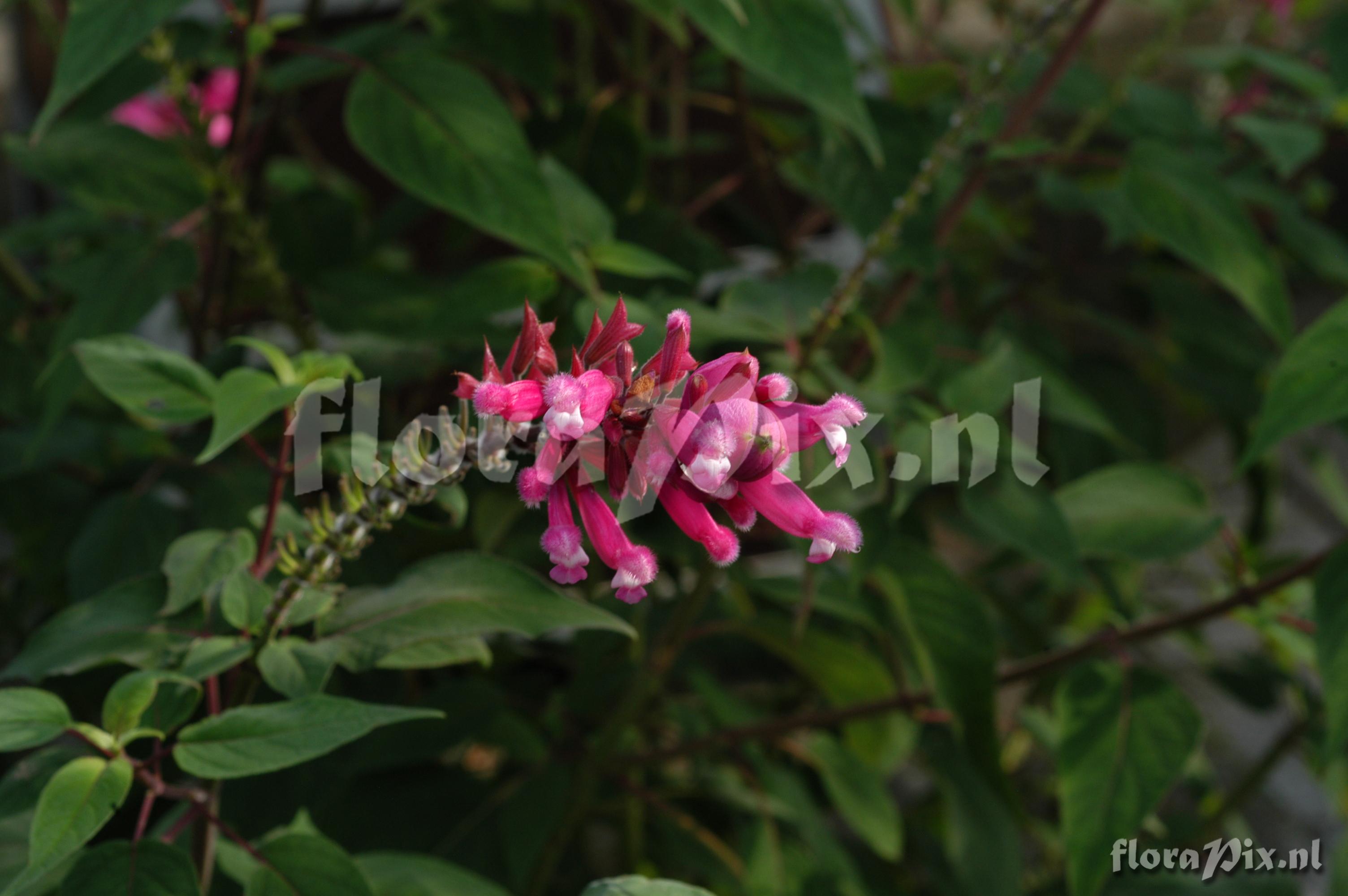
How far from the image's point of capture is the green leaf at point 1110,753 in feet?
2.15

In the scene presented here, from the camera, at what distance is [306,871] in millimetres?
475

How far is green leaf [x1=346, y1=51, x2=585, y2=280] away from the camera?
0.61 meters

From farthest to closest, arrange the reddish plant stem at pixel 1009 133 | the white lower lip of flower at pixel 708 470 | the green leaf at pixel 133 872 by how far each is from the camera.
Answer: the reddish plant stem at pixel 1009 133 → the green leaf at pixel 133 872 → the white lower lip of flower at pixel 708 470

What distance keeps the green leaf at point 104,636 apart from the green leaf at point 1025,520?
430 mm

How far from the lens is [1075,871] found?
0.65m

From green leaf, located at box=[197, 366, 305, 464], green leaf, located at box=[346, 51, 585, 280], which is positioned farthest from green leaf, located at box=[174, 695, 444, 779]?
green leaf, located at box=[346, 51, 585, 280]

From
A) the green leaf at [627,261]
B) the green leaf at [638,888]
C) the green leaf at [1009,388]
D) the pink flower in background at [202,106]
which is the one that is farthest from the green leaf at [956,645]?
the pink flower in background at [202,106]

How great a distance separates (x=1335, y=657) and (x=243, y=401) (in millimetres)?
574

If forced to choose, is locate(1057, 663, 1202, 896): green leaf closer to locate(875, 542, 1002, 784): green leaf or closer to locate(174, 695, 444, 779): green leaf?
locate(875, 542, 1002, 784): green leaf

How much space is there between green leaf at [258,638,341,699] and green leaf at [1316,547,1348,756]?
0.51 meters

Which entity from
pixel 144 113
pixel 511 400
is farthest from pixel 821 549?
pixel 144 113

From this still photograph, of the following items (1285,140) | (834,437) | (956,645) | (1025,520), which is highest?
(1285,140)

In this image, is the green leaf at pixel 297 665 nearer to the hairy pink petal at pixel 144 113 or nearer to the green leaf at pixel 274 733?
the green leaf at pixel 274 733

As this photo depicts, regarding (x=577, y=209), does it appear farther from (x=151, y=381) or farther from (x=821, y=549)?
(x=821, y=549)
